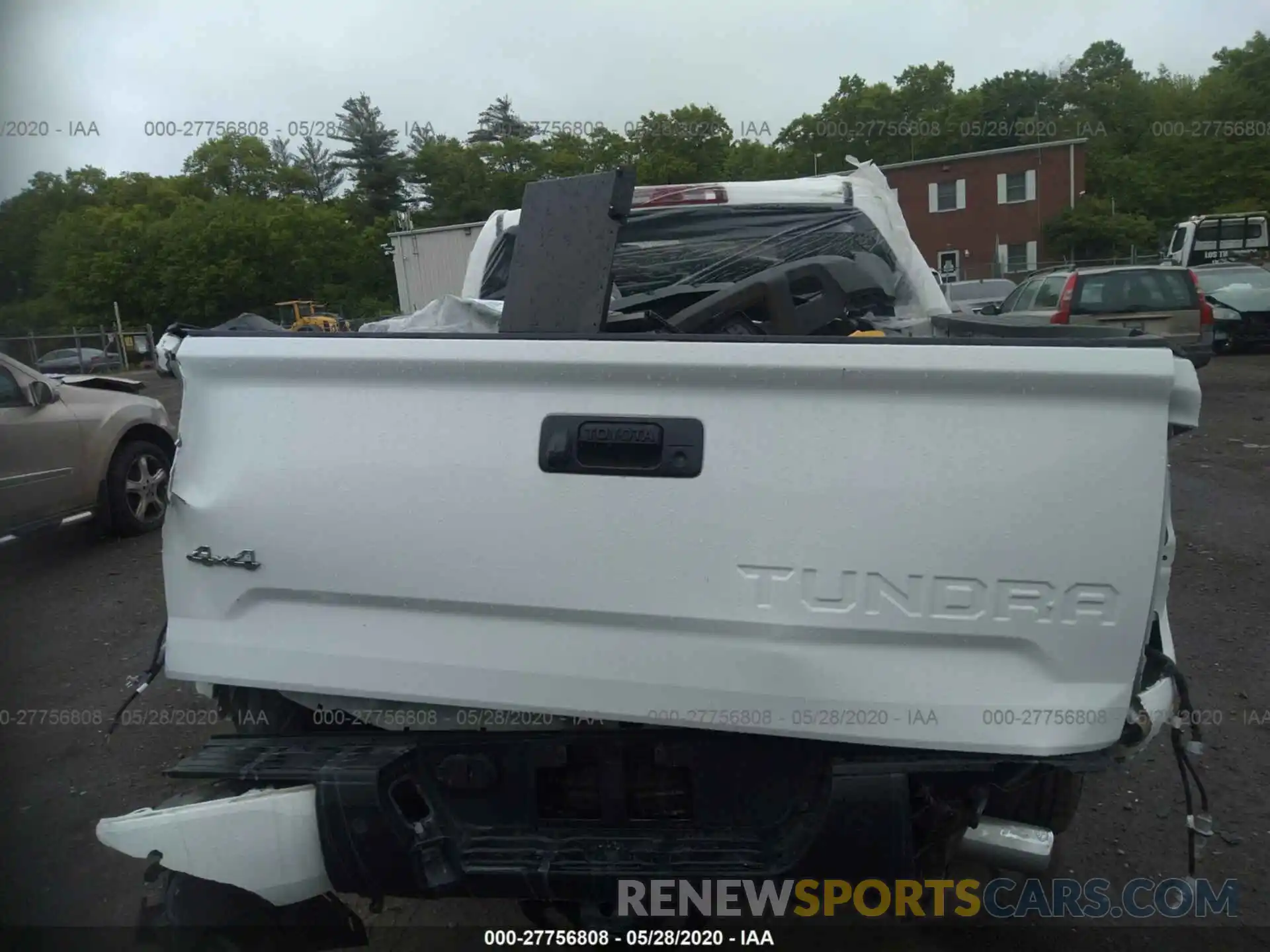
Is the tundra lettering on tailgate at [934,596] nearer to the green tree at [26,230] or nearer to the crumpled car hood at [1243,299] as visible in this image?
the green tree at [26,230]

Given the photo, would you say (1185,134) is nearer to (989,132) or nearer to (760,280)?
(989,132)

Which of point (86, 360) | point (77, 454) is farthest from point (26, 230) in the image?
point (86, 360)

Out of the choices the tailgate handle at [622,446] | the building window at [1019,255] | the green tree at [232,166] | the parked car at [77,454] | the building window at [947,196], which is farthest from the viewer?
the building window at [1019,255]

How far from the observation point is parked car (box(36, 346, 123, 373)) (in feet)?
50.8

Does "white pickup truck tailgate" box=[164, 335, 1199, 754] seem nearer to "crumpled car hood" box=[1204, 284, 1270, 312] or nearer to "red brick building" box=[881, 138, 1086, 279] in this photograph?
"crumpled car hood" box=[1204, 284, 1270, 312]

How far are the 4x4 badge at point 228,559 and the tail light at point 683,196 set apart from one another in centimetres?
291

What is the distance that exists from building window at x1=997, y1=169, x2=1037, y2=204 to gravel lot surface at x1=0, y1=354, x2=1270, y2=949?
40839mm

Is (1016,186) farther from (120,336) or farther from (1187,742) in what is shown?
(1187,742)

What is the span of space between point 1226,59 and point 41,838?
204 ft

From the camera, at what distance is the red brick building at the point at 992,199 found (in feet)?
146

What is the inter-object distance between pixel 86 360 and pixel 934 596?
69.4 ft

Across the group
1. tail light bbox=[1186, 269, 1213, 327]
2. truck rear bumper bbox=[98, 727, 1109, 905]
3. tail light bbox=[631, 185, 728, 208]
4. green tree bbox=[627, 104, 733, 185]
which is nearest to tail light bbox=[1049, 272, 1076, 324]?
tail light bbox=[1186, 269, 1213, 327]

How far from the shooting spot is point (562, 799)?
2295 millimetres

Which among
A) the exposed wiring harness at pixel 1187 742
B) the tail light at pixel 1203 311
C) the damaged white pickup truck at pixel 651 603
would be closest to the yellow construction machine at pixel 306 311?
the damaged white pickup truck at pixel 651 603
